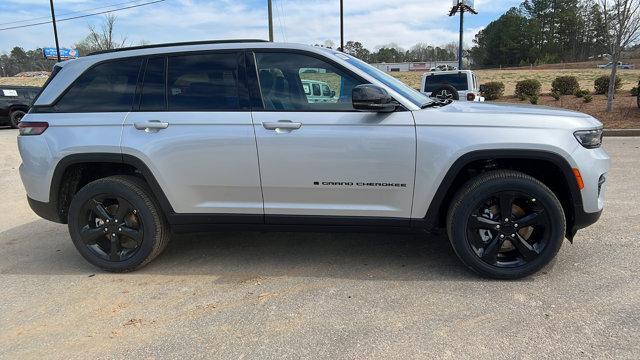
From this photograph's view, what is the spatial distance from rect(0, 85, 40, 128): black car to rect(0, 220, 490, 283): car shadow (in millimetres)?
15065

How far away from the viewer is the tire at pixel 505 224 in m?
3.40

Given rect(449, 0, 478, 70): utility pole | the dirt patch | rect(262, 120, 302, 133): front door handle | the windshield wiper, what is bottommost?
the dirt patch

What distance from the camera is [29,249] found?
4.69 m

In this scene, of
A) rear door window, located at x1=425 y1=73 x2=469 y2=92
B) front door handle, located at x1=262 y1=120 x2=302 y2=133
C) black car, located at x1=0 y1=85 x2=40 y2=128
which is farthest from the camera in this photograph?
black car, located at x1=0 y1=85 x2=40 y2=128

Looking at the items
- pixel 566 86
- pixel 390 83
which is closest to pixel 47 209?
pixel 390 83

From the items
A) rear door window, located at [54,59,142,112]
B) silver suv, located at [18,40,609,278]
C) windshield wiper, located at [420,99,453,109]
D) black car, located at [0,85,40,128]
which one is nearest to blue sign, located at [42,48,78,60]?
black car, located at [0,85,40,128]

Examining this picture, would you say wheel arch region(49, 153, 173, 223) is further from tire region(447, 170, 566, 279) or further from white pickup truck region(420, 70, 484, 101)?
white pickup truck region(420, 70, 484, 101)

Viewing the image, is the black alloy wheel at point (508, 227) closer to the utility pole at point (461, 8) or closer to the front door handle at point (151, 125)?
the front door handle at point (151, 125)

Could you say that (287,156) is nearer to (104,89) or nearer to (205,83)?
(205,83)

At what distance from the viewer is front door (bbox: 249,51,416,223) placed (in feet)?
11.3

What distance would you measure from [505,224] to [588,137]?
0.84m

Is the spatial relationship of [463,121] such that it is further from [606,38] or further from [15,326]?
[606,38]

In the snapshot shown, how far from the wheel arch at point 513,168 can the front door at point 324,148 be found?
0.23 metres

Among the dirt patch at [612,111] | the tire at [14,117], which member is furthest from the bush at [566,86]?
the tire at [14,117]
